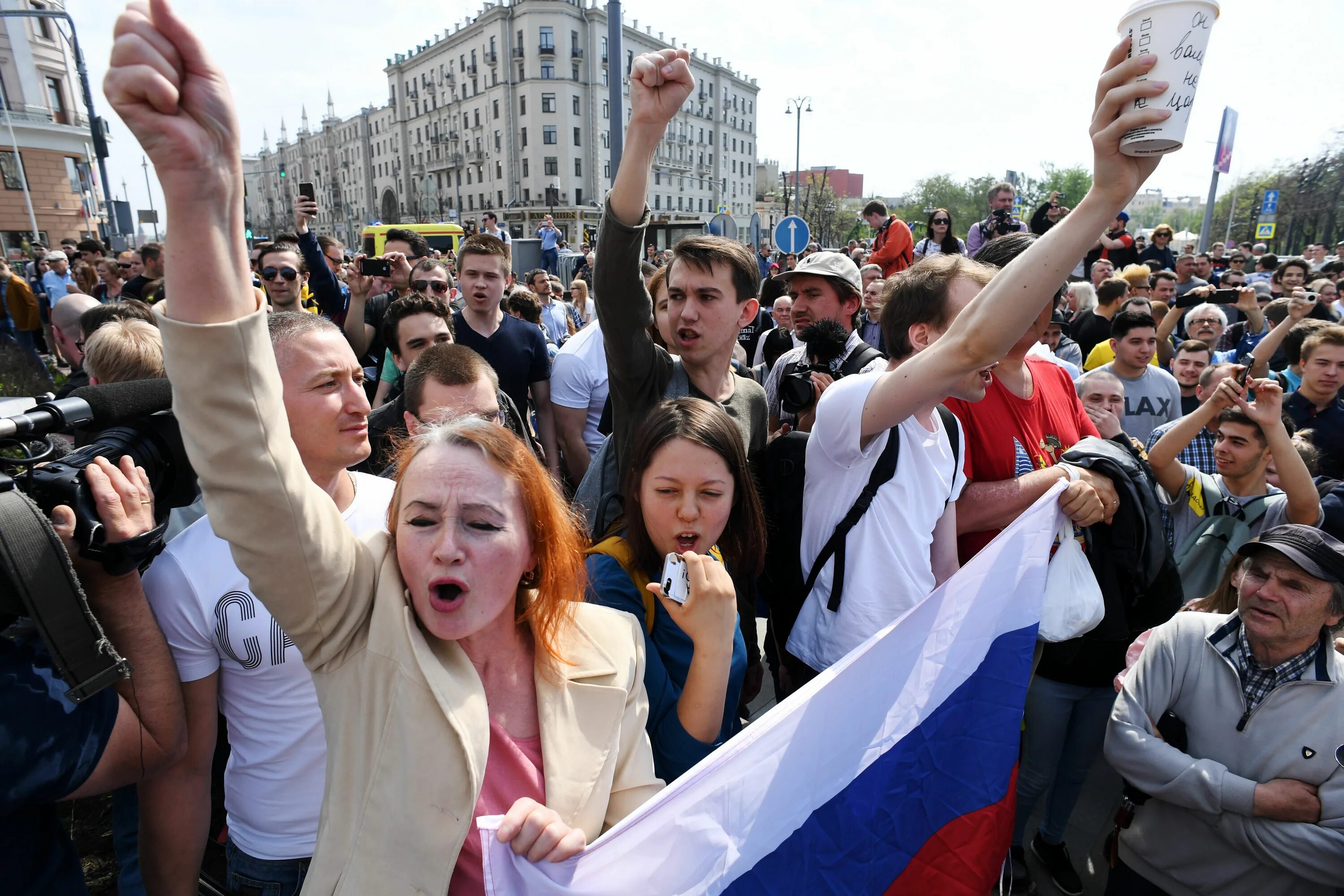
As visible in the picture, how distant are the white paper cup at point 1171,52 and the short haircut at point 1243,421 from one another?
2.32 metres

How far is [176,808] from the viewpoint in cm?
167

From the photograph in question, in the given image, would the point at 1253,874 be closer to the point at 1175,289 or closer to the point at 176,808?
the point at 176,808

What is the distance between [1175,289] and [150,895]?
11.9 metres

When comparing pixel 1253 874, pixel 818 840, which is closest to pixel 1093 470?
pixel 1253 874

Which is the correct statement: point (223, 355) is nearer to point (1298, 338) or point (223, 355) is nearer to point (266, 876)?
point (266, 876)

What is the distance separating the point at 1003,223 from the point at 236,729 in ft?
28.8

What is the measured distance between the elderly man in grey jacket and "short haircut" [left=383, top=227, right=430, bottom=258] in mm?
6058

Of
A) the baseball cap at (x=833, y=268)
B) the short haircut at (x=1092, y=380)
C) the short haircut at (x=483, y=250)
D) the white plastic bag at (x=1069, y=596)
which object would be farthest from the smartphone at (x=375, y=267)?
the white plastic bag at (x=1069, y=596)

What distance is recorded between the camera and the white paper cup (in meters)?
1.29

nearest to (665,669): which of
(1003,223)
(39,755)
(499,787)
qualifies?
(499,787)

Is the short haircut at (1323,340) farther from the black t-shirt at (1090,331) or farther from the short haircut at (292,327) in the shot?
the short haircut at (292,327)

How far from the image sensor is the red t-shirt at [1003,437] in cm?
233

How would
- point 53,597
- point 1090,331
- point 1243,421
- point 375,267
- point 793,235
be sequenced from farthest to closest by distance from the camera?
point 793,235 < point 1090,331 < point 375,267 < point 1243,421 < point 53,597

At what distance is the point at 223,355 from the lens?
1.02 meters
